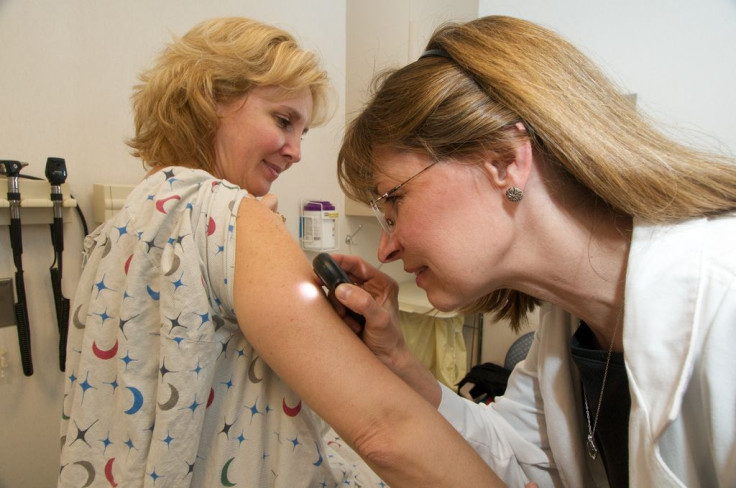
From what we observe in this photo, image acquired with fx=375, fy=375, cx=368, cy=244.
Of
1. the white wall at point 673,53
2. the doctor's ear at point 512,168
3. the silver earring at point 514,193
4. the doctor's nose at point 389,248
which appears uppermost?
the white wall at point 673,53

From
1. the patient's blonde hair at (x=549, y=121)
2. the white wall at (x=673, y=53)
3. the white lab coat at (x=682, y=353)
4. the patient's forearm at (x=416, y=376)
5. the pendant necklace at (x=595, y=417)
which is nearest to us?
the white lab coat at (x=682, y=353)

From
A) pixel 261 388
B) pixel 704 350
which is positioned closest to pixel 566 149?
pixel 704 350

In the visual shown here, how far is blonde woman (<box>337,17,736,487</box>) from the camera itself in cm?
56

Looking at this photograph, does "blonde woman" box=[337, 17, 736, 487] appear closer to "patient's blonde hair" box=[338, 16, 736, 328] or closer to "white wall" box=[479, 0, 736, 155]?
"patient's blonde hair" box=[338, 16, 736, 328]

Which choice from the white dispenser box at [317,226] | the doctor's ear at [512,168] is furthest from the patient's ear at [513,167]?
the white dispenser box at [317,226]

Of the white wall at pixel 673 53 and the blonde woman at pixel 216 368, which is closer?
the blonde woman at pixel 216 368

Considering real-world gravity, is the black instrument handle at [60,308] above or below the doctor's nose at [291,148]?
below

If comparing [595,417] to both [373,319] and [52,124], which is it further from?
[52,124]

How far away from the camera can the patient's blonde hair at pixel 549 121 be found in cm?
61

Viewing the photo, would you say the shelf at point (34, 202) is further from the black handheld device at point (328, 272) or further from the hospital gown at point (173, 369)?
the black handheld device at point (328, 272)

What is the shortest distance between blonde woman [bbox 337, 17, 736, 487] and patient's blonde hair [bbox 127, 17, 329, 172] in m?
0.26

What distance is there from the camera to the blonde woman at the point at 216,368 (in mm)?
527

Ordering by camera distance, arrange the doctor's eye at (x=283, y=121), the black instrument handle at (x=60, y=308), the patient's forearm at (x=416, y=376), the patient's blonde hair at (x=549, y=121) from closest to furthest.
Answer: the patient's blonde hair at (x=549, y=121), the patient's forearm at (x=416, y=376), the doctor's eye at (x=283, y=121), the black instrument handle at (x=60, y=308)

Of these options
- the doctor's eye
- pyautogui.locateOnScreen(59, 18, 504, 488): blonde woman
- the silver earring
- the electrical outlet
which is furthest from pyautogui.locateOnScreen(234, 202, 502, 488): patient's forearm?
the electrical outlet
